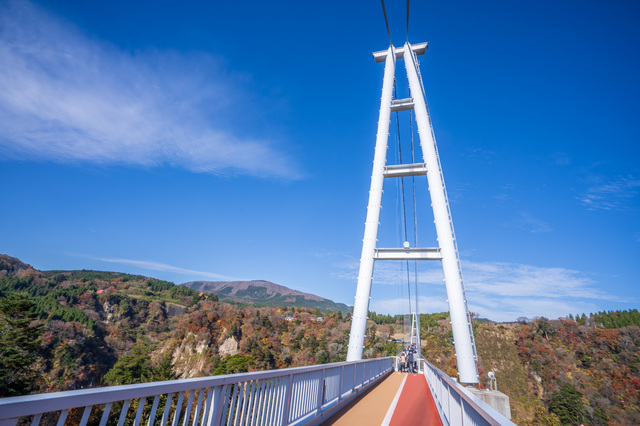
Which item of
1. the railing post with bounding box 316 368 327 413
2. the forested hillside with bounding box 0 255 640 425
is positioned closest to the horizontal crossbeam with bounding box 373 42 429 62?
the railing post with bounding box 316 368 327 413

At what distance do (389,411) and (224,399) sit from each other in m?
5.25

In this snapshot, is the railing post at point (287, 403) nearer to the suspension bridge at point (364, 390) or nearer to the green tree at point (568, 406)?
the suspension bridge at point (364, 390)

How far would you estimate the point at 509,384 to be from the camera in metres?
75.9

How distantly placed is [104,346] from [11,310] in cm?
6365

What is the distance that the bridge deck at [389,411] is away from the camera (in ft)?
20.2

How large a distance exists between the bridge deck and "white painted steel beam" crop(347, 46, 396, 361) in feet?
6.49

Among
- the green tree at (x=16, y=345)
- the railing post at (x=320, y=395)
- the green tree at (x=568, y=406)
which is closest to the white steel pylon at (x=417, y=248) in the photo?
the railing post at (x=320, y=395)

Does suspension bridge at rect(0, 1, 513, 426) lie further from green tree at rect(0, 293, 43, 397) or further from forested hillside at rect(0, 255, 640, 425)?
forested hillside at rect(0, 255, 640, 425)

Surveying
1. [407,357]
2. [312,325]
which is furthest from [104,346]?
[407,357]

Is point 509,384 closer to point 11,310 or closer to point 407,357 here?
point 407,357

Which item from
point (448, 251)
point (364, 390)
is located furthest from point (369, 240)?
point (364, 390)

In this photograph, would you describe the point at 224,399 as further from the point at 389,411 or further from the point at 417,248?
the point at 417,248

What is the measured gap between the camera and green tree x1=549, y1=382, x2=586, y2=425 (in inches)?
2388

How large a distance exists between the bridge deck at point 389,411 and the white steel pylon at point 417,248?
6.62 ft
